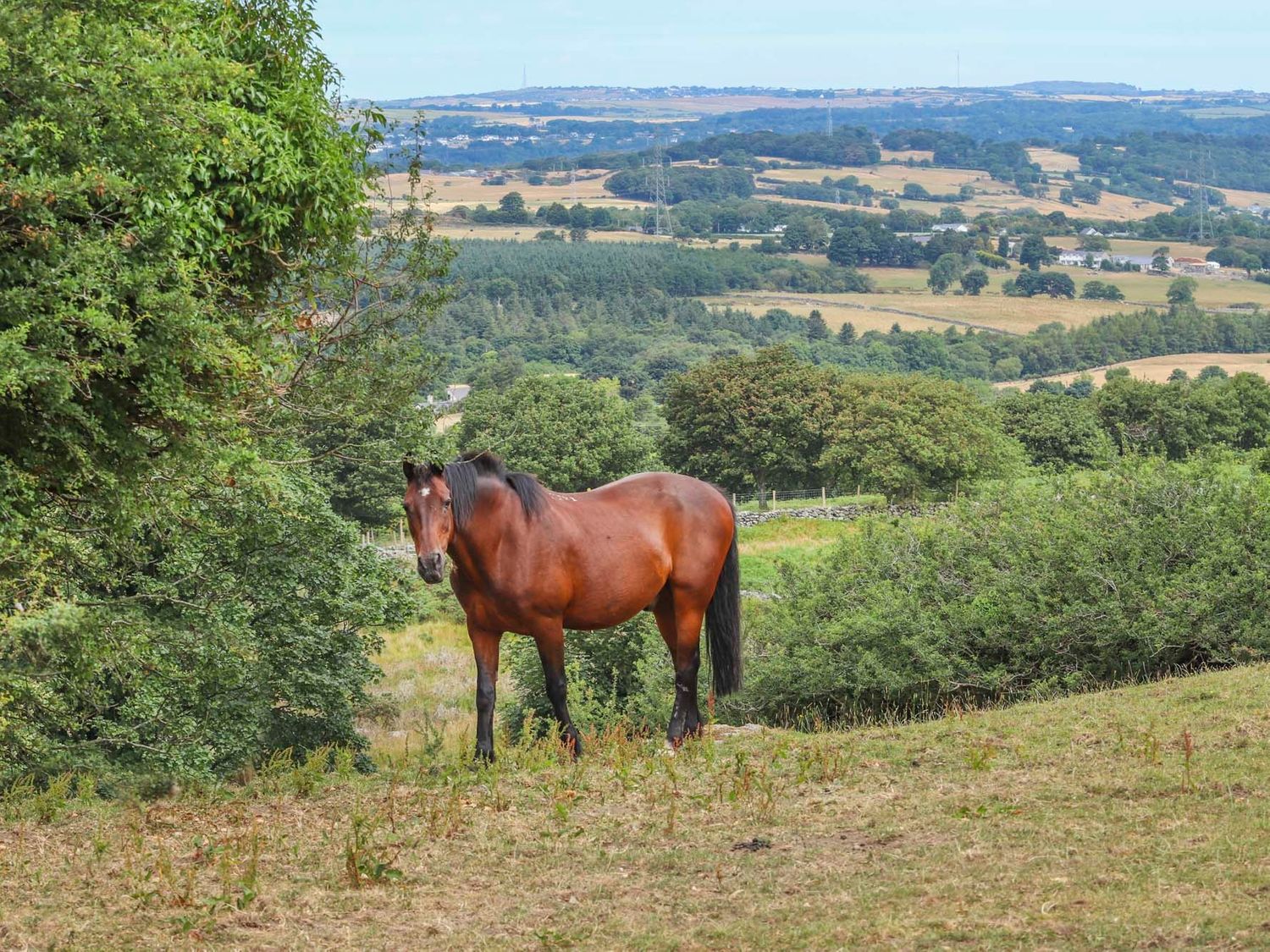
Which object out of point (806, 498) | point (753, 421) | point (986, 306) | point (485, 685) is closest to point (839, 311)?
point (986, 306)

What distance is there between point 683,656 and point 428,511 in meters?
3.42

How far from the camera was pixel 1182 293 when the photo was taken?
591 ft

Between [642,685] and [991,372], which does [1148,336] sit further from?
[642,685]

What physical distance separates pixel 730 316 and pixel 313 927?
173 metres

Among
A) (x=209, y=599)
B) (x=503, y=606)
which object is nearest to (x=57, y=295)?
(x=503, y=606)

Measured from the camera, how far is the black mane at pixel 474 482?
39.5 feet

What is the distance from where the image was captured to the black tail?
14625 millimetres

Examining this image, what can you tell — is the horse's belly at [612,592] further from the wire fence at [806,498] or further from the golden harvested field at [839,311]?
the golden harvested field at [839,311]

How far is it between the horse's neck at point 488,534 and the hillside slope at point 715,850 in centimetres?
165

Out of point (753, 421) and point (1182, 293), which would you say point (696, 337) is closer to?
point (1182, 293)

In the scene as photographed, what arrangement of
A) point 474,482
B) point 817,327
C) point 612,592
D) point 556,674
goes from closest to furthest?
point 474,482, point 556,674, point 612,592, point 817,327

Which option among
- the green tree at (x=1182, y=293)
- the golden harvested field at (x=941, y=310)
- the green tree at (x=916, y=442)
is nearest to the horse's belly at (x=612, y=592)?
the green tree at (x=916, y=442)

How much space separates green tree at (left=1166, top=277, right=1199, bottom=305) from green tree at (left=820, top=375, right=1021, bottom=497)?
11837cm

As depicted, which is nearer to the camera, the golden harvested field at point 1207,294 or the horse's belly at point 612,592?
the horse's belly at point 612,592
